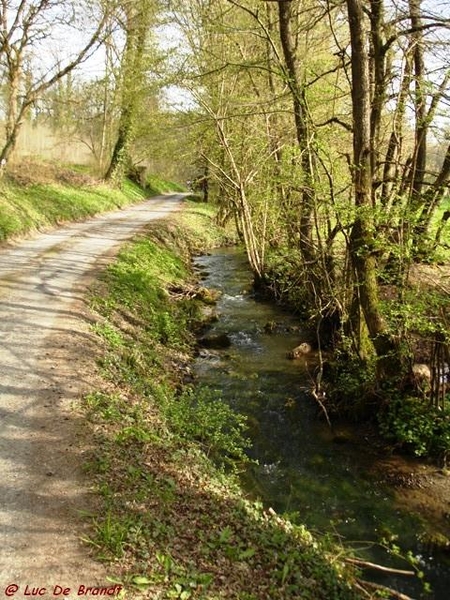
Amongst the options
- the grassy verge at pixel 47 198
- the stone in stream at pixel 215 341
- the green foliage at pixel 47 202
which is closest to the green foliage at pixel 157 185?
the grassy verge at pixel 47 198

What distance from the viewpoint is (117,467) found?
5301 millimetres

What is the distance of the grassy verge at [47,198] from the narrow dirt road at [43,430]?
3.81 m

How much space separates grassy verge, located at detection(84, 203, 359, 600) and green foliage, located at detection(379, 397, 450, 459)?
242cm

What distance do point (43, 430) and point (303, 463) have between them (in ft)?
12.9

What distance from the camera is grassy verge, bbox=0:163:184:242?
50.4ft

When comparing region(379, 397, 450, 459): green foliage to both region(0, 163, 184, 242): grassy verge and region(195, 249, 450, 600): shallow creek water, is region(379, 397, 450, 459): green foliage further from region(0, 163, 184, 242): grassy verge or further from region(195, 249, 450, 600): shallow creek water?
region(0, 163, 184, 242): grassy verge

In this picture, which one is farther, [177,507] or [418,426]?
[418,426]

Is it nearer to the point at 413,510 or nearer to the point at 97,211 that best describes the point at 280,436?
the point at 413,510

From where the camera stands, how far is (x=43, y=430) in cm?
570

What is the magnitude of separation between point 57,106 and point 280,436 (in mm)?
23046

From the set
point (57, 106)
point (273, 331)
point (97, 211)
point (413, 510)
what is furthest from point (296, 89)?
point (57, 106)

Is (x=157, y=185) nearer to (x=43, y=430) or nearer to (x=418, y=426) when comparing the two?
(x=418, y=426)

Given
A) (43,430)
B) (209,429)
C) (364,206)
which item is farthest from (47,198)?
(43,430)

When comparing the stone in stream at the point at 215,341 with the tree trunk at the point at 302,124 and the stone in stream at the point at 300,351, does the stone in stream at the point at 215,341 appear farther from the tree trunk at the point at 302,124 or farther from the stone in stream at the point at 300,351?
the tree trunk at the point at 302,124
